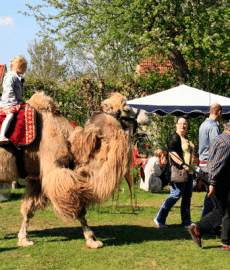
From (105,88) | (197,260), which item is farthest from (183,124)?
(105,88)

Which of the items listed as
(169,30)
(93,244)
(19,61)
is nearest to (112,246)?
(93,244)

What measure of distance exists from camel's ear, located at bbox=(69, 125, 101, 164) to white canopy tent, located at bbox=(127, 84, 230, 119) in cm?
462

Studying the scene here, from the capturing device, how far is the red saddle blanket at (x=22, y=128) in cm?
472

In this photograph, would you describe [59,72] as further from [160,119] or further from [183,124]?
[183,124]

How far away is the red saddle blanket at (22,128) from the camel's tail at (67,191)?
0.55 metres

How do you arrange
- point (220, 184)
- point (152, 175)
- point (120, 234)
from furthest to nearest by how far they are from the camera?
point (152, 175) → point (120, 234) → point (220, 184)

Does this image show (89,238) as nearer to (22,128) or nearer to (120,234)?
(120,234)

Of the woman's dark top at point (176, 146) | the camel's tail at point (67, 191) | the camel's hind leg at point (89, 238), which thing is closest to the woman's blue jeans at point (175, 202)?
the woman's dark top at point (176, 146)

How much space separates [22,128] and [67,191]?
1.02 m

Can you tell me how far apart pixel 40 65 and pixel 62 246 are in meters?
33.5

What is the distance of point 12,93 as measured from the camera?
15.9ft

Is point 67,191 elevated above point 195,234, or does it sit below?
above

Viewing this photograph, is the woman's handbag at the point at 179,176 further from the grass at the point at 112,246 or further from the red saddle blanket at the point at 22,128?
the red saddle blanket at the point at 22,128

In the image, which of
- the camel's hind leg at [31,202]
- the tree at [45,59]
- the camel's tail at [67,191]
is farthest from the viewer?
the tree at [45,59]
